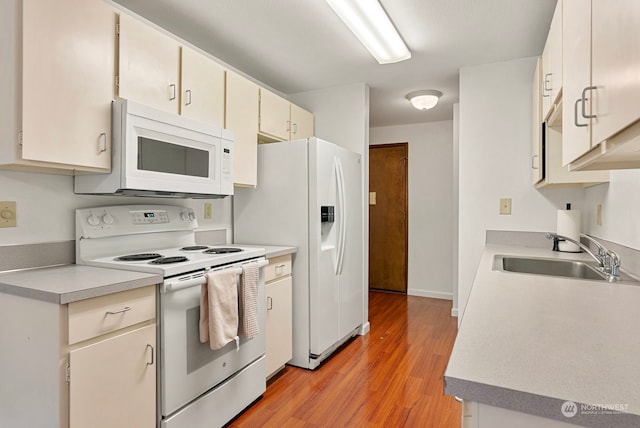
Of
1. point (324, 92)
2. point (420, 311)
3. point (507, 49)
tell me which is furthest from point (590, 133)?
point (420, 311)

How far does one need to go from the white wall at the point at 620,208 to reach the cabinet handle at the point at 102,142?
226 cm

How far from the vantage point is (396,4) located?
6.60 ft

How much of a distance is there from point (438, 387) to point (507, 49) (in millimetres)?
2338

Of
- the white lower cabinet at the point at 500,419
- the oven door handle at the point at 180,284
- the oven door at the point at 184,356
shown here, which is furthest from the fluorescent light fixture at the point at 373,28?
the white lower cabinet at the point at 500,419

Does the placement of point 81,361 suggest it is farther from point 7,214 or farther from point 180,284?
point 7,214

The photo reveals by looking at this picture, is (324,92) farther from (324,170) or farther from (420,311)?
(420,311)

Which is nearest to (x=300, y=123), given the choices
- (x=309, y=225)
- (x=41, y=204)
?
(x=309, y=225)

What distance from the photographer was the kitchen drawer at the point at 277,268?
2.30 metres

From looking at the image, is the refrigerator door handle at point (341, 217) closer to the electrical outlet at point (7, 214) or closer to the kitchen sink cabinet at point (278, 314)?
the kitchen sink cabinet at point (278, 314)

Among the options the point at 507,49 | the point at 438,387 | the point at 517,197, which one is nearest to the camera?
the point at 438,387

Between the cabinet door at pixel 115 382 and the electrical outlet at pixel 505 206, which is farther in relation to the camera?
the electrical outlet at pixel 505 206

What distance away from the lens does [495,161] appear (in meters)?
2.81

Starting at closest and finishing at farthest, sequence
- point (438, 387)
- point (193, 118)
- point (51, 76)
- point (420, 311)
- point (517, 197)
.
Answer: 1. point (51, 76)
2. point (193, 118)
3. point (438, 387)
4. point (517, 197)
5. point (420, 311)

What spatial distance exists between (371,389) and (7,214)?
2.10 metres
